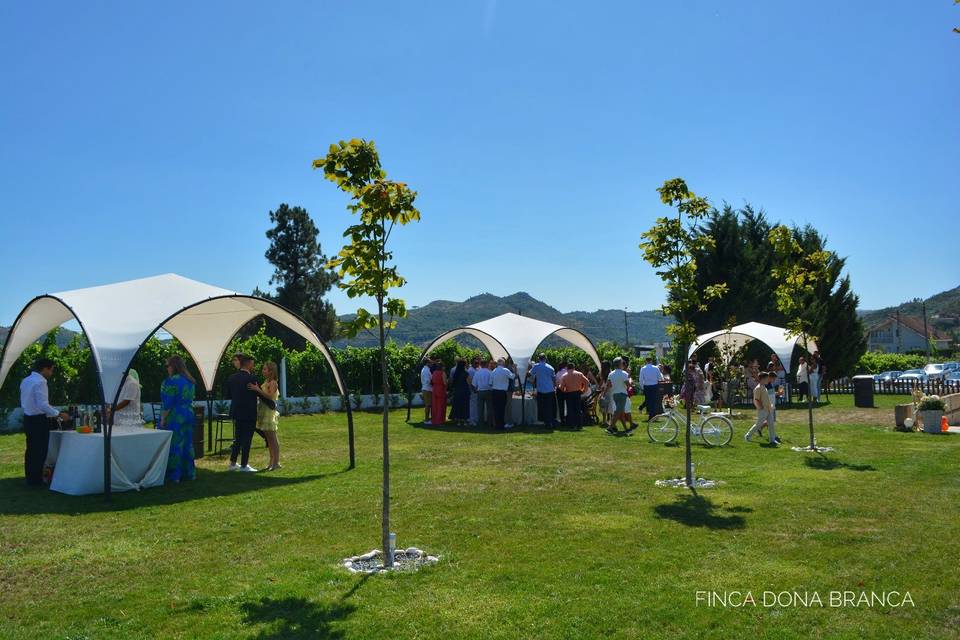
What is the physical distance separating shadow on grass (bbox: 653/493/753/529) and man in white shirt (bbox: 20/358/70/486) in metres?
8.69

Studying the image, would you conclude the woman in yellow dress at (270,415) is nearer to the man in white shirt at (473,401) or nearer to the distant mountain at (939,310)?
the man in white shirt at (473,401)

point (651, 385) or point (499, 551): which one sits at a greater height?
point (651, 385)

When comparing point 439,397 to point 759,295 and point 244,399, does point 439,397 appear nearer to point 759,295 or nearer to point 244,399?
point 244,399

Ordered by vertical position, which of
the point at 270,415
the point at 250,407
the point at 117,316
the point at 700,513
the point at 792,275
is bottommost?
the point at 700,513

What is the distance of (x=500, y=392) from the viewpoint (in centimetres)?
1919

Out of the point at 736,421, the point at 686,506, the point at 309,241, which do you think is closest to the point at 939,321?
the point at 309,241

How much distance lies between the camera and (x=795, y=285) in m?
13.8

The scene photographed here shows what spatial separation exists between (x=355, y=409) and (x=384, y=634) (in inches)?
838

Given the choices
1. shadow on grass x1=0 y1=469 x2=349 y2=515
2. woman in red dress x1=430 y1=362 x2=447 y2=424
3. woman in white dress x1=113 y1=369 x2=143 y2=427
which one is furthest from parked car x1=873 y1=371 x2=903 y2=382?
woman in white dress x1=113 y1=369 x2=143 y2=427

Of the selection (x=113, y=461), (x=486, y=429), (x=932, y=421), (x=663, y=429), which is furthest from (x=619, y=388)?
(x=113, y=461)

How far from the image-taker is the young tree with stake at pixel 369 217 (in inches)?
263

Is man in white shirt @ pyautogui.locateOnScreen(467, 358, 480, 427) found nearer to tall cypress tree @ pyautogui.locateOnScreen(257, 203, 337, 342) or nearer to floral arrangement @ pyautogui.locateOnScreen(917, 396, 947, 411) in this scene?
floral arrangement @ pyautogui.locateOnScreen(917, 396, 947, 411)

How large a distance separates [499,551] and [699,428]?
9.07 meters

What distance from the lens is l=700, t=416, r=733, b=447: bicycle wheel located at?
14.5 meters
